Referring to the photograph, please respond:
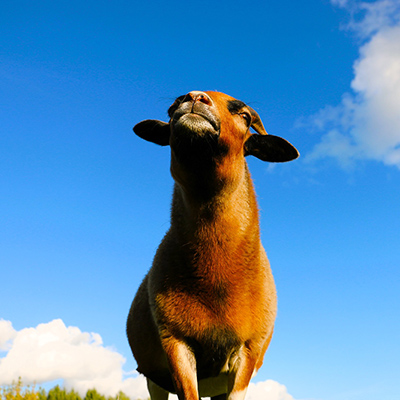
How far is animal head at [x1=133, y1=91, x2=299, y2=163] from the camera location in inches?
205

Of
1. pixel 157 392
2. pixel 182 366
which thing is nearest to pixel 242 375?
pixel 182 366

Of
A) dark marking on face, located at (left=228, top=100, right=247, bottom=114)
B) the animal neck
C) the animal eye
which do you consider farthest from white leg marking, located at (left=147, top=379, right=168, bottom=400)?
dark marking on face, located at (left=228, top=100, right=247, bottom=114)

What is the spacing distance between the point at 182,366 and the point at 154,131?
128 inches

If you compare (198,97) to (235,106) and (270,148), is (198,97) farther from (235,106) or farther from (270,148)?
(270,148)

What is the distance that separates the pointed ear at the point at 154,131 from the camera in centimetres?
670

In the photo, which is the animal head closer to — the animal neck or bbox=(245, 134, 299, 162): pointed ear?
bbox=(245, 134, 299, 162): pointed ear

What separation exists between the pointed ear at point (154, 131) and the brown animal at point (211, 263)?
2.22ft

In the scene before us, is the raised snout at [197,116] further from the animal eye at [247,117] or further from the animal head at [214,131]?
the animal eye at [247,117]

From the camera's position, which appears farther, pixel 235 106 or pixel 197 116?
pixel 235 106

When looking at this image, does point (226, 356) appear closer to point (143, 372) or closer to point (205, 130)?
point (143, 372)

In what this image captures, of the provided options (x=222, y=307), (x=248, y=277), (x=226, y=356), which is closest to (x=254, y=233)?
(x=248, y=277)

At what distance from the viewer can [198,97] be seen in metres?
5.28

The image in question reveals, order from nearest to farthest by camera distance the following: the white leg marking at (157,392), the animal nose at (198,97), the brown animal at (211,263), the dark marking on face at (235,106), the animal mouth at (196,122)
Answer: the animal mouth at (196,122) → the animal nose at (198,97) → the brown animal at (211,263) → the dark marking on face at (235,106) → the white leg marking at (157,392)

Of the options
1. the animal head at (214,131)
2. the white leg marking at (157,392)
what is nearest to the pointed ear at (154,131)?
the animal head at (214,131)
